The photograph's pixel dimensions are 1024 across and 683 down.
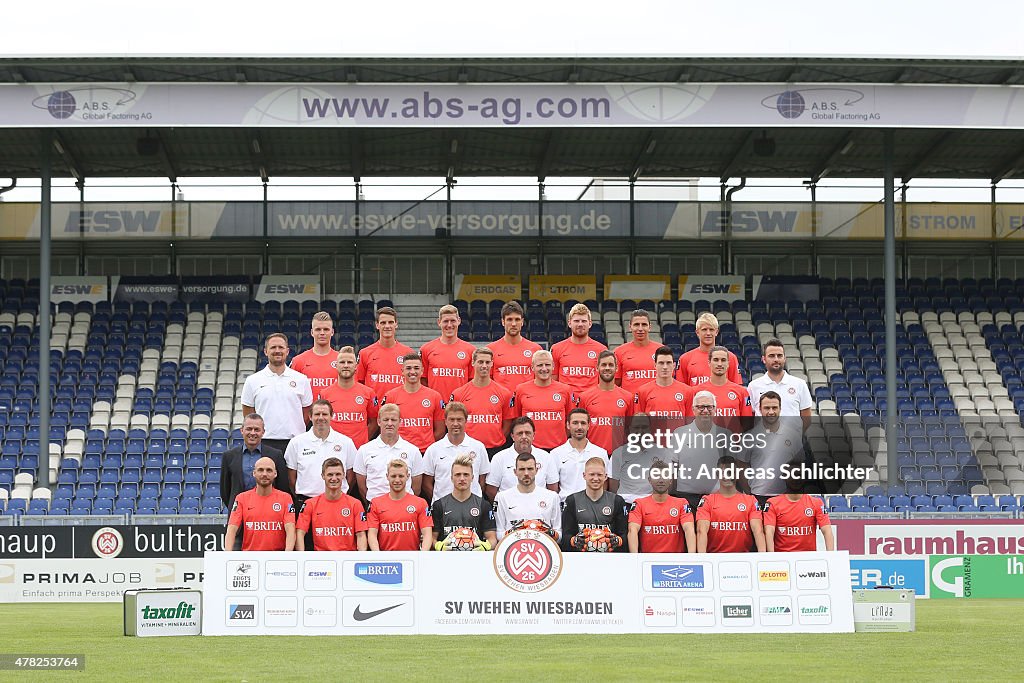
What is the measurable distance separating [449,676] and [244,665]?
1629 millimetres

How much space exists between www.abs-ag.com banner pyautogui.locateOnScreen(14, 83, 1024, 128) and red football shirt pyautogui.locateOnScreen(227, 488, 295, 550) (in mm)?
13448

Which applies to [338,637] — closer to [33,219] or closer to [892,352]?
[892,352]

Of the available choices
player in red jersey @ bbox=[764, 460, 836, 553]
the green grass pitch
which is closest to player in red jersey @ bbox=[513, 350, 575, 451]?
player in red jersey @ bbox=[764, 460, 836, 553]

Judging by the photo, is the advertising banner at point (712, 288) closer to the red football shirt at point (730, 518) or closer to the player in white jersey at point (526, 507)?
the red football shirt at point (730, 518)

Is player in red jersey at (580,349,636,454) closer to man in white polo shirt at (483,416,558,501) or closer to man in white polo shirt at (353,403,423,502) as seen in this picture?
man in white polo shirt at (483,416,558,501)

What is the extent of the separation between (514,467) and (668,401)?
186 centimetres

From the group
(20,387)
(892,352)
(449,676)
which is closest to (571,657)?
(449,676)

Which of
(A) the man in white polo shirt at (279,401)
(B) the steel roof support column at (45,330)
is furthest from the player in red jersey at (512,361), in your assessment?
(B) the steel roof support column at (45,330)

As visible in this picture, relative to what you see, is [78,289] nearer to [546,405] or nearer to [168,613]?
[546,405]

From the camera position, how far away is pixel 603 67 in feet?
82.4

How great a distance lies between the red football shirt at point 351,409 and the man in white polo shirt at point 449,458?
92cm

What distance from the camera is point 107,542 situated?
21.0m

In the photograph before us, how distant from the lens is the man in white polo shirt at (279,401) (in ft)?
46.9

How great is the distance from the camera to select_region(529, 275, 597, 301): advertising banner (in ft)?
112
